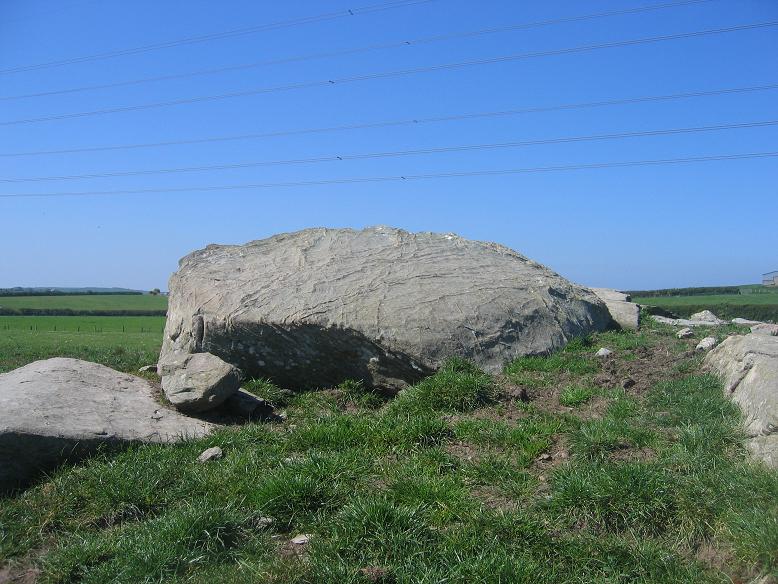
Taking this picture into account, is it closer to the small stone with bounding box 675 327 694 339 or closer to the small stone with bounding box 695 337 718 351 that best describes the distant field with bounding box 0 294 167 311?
the small stone with bounding box 675 327 694 339

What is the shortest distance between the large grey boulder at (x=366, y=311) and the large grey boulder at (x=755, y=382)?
2.93 meters

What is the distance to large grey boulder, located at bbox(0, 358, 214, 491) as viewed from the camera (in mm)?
6957

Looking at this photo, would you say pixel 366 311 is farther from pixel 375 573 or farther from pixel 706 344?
pixel 375 573

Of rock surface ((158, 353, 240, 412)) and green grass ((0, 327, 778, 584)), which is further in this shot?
rock surface ((158, 353, 240, 412))

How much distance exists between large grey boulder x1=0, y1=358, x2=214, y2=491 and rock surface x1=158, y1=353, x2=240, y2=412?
0.64 feet

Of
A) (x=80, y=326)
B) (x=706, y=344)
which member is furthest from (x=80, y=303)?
(x=706, y=344)

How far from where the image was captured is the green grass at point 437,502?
15.9ft

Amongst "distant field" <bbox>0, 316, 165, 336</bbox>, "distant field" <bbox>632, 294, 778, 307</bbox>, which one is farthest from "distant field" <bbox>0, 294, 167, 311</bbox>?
"distant field" <bbox>632, 294, 778, 307</bbox>

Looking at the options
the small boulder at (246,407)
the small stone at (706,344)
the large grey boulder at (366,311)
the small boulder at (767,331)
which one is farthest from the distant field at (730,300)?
the small boulder at (246,407)

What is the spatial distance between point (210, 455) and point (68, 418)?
5.49ft

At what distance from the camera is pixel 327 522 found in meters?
5.50

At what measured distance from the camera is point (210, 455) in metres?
7.26

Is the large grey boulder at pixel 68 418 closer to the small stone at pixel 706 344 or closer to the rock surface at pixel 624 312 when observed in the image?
the small stone at pixel 706 344

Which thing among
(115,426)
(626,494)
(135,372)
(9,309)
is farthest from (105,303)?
(626,494)
